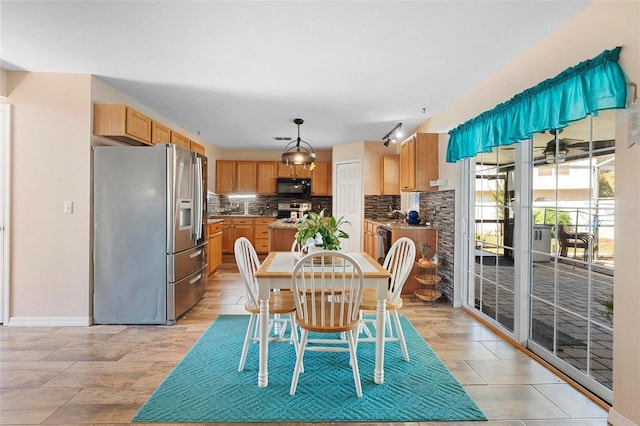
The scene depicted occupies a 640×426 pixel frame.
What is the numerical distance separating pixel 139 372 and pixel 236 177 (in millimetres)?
5426

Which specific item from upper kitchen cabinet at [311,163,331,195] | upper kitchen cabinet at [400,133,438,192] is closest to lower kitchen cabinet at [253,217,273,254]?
upper kitchen cabinet at [311,163,331,195]

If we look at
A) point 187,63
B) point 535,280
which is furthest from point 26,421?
point 535,280

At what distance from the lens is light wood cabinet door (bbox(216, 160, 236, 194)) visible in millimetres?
7367

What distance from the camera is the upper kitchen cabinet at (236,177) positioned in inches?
290

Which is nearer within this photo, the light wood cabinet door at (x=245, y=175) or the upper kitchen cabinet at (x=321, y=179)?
the upper kitchen cabinet at (x=321, y=179)

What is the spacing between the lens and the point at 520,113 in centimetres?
253

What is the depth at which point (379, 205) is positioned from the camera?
250 inches

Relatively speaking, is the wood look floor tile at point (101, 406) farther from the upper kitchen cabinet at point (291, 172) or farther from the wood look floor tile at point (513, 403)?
the upper kitchen cabinet at point (291, 172)

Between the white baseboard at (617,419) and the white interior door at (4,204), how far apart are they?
4882 millimetres

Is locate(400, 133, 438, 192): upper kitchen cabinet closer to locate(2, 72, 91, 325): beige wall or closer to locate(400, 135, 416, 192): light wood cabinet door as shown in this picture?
locate(400, 135, 416, 192): light wood cabinet door

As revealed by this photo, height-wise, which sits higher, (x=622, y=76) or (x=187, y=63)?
(x=187, y=63)

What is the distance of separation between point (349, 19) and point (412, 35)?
52 centimetres

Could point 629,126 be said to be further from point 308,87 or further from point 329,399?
point 308,87

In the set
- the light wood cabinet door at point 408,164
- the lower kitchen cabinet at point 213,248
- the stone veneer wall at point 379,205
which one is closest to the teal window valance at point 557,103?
the light wood cabinet door at point 408,164
